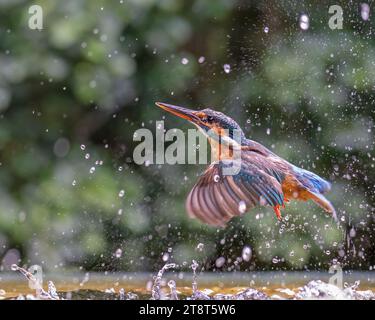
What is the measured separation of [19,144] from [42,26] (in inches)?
20.1

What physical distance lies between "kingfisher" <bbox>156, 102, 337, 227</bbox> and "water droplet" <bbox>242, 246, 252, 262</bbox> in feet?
2.18

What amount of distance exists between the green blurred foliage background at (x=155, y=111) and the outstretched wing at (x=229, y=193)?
1.05m

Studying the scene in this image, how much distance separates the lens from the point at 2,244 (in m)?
3.34

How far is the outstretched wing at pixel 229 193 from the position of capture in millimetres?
1779

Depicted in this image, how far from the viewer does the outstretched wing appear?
70.1 inches

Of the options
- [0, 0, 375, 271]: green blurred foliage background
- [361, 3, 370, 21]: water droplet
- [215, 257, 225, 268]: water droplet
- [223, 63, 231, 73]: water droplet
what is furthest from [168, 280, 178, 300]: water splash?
[361, 3, 370, 21]: water droplet

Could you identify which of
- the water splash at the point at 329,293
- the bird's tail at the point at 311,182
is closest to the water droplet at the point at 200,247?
the bird's tail at the point at 311,182

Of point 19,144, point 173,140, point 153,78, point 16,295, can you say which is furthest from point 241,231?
point 16,295

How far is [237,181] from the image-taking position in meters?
1.86

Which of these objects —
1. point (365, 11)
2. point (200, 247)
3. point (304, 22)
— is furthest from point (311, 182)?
point (365, 11)

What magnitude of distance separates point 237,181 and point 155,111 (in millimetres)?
1714

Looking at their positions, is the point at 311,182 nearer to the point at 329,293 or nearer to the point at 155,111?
the point at 329,293
